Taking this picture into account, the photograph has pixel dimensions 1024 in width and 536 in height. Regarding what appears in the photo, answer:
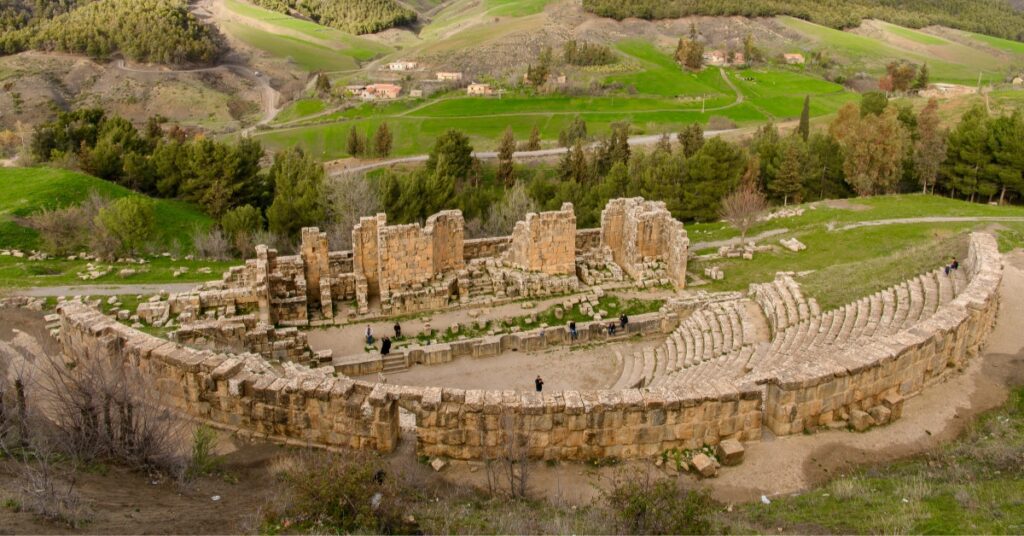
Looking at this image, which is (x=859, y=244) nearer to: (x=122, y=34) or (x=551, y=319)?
(x=551, y=319)

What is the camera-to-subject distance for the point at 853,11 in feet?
490

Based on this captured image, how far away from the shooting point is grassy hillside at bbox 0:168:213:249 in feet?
122

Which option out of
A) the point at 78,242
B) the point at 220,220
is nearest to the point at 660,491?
the point at 78,242

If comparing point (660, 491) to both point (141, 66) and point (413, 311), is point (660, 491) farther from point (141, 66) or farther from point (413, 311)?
point (141, 66)

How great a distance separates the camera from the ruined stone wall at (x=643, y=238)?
3012cm

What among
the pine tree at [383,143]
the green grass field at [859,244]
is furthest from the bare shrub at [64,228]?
the pine tree at [383,143]

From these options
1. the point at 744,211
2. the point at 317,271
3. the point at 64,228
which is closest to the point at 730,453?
the point at 317,271

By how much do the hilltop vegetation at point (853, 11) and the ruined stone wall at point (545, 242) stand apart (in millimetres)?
115101

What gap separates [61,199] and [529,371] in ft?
101

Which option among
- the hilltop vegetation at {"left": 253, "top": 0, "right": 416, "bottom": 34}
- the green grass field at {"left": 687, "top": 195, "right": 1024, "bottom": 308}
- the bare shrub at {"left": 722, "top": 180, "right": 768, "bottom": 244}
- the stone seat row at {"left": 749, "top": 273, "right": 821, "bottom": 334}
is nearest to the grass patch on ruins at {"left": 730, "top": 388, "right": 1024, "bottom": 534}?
the stone seat row at {"left": 749, "top": 273, "right": 821, "bottom": 334}

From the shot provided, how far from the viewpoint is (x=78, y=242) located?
34031 mm

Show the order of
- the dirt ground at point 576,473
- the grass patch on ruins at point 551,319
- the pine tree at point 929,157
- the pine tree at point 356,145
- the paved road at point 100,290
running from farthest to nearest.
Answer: the pine tree at point 356,145, the pine tree at point 929,157, the grass patch on ruins at point 551,319, the paved road at point 100,290, the dirt ground at point 576,473

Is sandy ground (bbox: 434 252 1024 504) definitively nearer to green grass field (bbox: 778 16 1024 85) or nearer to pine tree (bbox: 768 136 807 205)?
pine tree (bbox: 768 136 807 205)

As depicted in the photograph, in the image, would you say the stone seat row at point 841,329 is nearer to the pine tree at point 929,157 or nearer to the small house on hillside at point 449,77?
the pine tree at point 929,157
